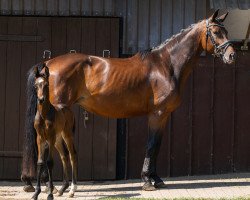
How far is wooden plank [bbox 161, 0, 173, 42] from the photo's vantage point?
953cm

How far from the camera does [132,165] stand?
947 cm

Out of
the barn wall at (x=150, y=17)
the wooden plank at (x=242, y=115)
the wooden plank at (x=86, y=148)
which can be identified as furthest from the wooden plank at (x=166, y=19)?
the wooden plank at (x=86, y=148)

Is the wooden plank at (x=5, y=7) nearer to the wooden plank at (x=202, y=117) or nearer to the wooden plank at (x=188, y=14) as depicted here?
the wooden plank at (x=188, y=14)

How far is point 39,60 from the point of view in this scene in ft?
30.7

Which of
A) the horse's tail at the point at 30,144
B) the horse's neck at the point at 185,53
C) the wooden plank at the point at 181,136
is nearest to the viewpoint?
the horse's tail at the point at 30,144

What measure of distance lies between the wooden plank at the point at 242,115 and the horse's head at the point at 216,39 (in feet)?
5.42

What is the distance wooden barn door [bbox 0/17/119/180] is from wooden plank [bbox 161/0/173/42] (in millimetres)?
832

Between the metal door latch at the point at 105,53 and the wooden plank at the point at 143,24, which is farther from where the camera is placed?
the wooden plank at the point at 143,24

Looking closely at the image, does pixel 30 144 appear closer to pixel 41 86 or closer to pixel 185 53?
pixel 41 86

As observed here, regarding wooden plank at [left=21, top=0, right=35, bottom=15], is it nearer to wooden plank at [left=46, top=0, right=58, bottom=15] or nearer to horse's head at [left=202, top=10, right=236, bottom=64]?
wooden plank at [left=46, top=0, right=58, bottom=15]

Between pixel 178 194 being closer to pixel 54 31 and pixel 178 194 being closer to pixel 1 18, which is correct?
pixel 54 31

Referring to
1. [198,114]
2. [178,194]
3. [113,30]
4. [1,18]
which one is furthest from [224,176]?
[1,18]

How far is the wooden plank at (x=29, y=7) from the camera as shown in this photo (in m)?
9.41

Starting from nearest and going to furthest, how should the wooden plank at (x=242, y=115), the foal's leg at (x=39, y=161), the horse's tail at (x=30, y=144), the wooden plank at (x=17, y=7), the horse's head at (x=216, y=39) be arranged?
the foal's leg at (x=39, y=161) → the horse's tail at (x=30, y=144) → the horse's head at (x=216, y=39) → the wooden plank at (x=17, y=7) → the wooden plank at (x=242, y=115)
